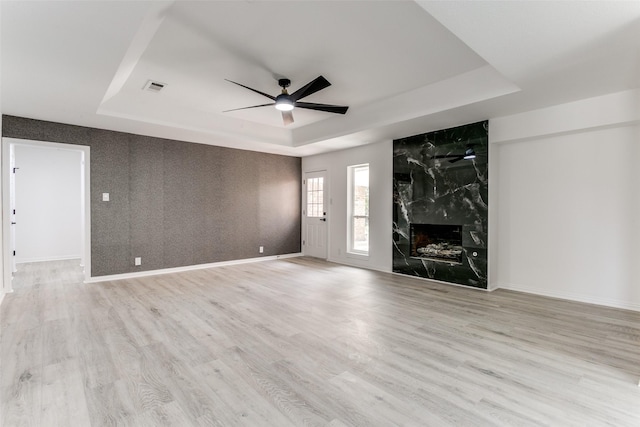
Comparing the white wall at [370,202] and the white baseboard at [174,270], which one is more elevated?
the white wall at [370,202]

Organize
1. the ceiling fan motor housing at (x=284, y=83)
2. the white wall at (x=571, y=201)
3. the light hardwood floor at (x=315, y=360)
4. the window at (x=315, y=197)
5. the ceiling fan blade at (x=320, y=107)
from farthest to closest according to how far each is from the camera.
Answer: the window at (x=315, y=197), the ceiling fan blade at (x=320, y=107), the ceiling fan motor housing at (x=284, y=83), the white wall at (x=571, y=201), the light hardwood floor at (x=315, y=360)

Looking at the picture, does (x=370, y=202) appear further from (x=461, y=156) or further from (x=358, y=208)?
(x=461, y=156)

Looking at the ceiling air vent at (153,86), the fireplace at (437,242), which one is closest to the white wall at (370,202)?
the fireplace at (437,242)

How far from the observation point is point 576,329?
3.09 metres

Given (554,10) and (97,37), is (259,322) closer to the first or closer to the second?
(97,37)

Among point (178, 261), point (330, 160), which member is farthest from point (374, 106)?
point (178, 261)

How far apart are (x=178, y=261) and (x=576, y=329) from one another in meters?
5.97

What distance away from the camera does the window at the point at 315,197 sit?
737 centimetres

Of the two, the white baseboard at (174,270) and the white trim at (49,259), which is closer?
the white baseboard at (174,270)

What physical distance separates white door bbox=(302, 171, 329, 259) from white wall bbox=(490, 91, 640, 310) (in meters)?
3.66

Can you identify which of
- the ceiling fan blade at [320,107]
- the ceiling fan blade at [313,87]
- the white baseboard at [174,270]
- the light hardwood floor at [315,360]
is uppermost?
the ceiling fan blade at [313,87]

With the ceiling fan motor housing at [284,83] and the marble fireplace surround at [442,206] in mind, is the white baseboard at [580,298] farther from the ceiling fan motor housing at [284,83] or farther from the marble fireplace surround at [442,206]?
the ceiling fan motor housing at [284,83]

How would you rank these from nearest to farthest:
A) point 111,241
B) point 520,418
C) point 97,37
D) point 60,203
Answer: point 520,418, point 97,37, point 111,241, point 60,203

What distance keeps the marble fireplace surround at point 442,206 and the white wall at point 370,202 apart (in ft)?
0.64
